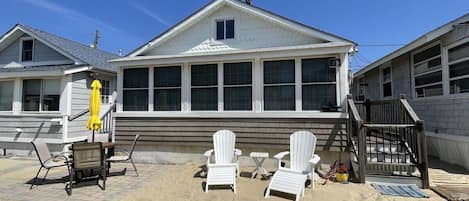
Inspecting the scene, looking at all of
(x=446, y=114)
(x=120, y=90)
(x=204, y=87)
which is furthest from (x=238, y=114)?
(x=446, y=114)

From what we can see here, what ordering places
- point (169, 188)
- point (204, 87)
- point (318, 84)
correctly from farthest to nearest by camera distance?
point (204, 87)
point (318, 84)
point (169, 188)

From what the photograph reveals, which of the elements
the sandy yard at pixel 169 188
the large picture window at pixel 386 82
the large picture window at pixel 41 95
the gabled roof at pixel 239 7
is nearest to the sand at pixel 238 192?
the sandy yard at pixel 169 188

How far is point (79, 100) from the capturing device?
9.75 metres

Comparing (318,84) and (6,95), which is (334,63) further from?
(6,95)

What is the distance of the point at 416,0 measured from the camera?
Answer: 10344mm

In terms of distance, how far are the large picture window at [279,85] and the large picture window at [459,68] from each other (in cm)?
406

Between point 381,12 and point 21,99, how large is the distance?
1732cm

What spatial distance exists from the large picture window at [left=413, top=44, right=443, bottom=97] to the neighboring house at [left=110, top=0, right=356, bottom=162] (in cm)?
291

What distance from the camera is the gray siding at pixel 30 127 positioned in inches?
360

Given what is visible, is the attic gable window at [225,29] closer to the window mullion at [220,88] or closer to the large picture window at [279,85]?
the window mullion at [220,88]

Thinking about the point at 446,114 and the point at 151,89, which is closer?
the point at 446,114

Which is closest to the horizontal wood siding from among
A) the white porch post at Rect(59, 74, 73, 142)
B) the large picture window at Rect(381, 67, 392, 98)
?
the white porch post at Rect(59, 74, 73, 142)

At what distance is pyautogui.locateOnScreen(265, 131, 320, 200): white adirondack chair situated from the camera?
4.81 m

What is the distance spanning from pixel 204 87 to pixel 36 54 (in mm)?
7730
